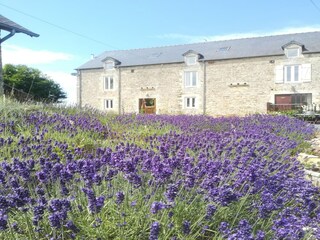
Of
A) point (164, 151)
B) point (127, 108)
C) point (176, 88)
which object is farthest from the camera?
point (127, 108)

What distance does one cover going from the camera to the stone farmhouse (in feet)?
79.8

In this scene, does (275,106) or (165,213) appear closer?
(165,213)

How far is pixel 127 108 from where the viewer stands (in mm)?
29859

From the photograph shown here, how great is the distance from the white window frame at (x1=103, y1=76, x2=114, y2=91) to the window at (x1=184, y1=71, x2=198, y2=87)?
7.00 metres

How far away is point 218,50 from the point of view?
2783cm

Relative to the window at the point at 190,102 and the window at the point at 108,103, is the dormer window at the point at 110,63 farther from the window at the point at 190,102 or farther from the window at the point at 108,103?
the window at the point at 190,102

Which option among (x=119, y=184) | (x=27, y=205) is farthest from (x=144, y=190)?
(x=27, y=205)

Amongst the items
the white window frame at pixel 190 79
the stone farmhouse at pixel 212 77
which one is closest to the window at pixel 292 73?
the stone farmhouse at pixel 212 77

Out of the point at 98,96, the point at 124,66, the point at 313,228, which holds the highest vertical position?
the point at 124,66

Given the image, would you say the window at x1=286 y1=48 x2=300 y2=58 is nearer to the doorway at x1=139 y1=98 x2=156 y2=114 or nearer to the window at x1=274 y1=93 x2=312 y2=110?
the window at x1=274 y1=93 x2=312 y2=110

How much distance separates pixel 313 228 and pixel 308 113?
20.1 meters

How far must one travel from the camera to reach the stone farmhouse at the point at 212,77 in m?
24.3

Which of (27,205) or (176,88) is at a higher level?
(176,88)

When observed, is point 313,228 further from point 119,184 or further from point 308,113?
point 308,113
